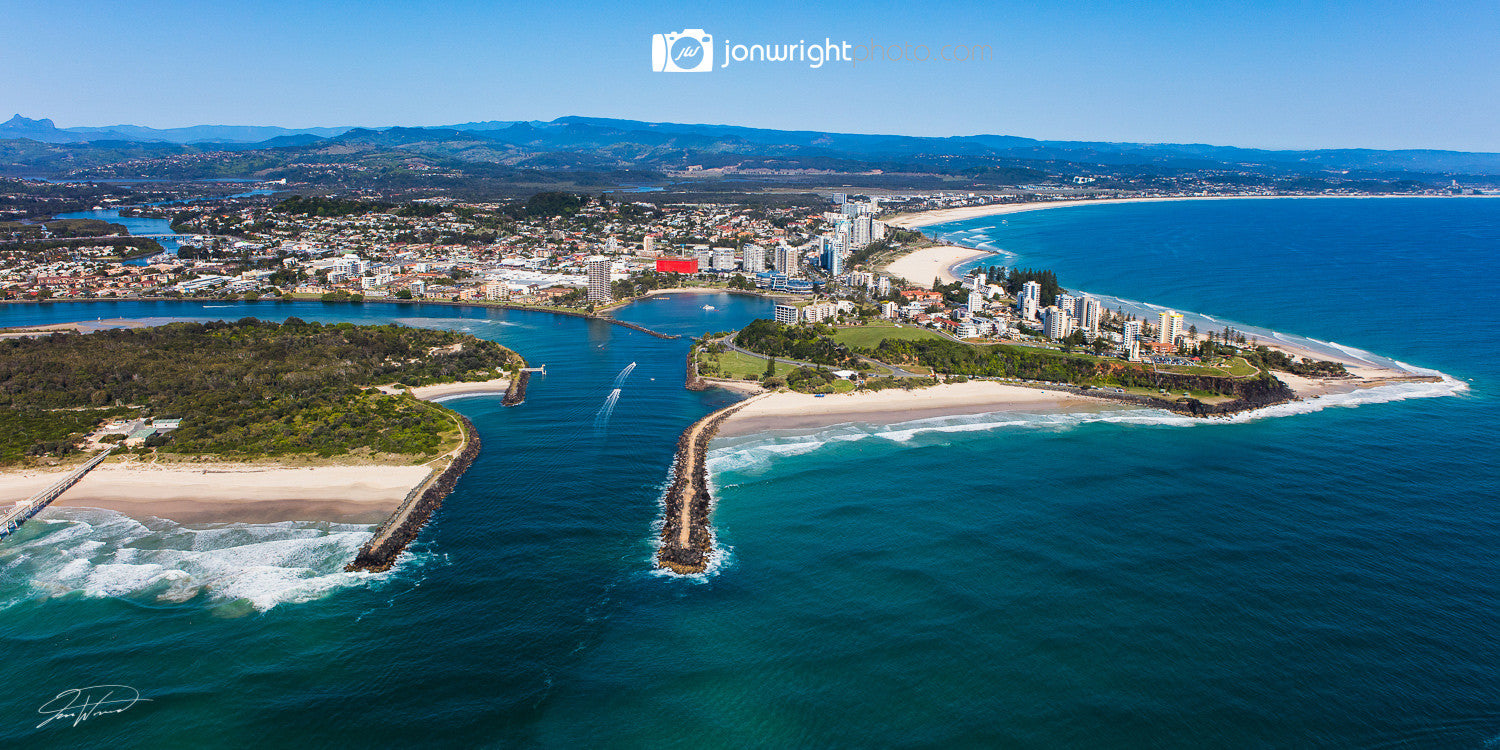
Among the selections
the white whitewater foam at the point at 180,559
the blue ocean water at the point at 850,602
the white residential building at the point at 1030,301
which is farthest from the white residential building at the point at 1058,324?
the white whitewater foam at the point at 180,559

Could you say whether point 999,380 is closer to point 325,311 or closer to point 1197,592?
point 1197,592

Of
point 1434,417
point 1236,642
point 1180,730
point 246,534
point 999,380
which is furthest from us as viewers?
point 999,380

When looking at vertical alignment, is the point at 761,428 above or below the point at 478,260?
below

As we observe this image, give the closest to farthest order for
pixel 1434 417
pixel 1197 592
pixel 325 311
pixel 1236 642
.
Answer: pixel 1236 642 < pixel 1197 592 < pixel 1434 417 < pixel 325 311

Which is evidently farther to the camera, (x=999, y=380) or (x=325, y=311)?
(x=325, y=311)

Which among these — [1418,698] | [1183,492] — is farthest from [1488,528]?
[1418,698]

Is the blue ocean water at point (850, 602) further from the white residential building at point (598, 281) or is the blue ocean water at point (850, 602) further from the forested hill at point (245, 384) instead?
the white residential building at point (598, 281)

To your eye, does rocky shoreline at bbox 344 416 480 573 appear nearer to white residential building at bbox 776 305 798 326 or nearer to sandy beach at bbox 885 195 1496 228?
white residential building at bbox 776 305 798 326
